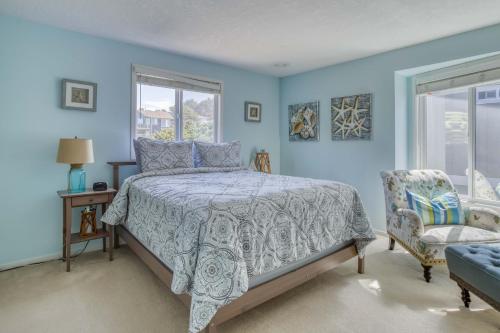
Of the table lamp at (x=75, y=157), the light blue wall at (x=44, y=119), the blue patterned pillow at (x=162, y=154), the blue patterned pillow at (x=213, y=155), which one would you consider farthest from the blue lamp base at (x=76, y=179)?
the blue patterned pillow at (x=213, y=155)

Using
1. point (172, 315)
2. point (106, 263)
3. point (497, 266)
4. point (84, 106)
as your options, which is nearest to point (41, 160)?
point (84, 106)

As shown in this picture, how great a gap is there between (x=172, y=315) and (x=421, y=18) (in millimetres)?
3337

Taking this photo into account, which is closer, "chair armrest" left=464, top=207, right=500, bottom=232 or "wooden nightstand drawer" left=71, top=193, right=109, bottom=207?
"chair armrest" left=464, top=207, right=500, bottom=232

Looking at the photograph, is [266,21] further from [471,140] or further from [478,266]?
[471,140]

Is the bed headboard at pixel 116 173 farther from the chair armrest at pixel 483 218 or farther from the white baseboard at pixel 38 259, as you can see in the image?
the chair armrest at pixel 483 218

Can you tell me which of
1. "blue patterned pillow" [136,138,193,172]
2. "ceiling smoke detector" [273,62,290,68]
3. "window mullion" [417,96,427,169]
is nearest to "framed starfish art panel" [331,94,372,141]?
"window mullion" [417,96,427,169]

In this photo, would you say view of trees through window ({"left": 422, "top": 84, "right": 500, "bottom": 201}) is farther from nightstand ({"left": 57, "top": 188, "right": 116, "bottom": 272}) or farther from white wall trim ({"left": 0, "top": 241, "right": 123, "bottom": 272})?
white wall trim ({"left": 0, "top": 241, "right": 123, "bottom": 272})

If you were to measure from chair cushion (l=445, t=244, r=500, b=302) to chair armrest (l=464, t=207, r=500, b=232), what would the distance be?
64 centimetres

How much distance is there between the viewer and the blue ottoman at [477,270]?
154 centimetres

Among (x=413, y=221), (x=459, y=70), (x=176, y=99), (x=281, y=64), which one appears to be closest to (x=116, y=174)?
(x=176, y=99)

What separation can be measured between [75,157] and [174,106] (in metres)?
1.44

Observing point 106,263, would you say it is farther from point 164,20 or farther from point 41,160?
point 164,20

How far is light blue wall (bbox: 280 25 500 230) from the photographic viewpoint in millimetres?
3000

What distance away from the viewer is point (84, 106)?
2.94 metres
